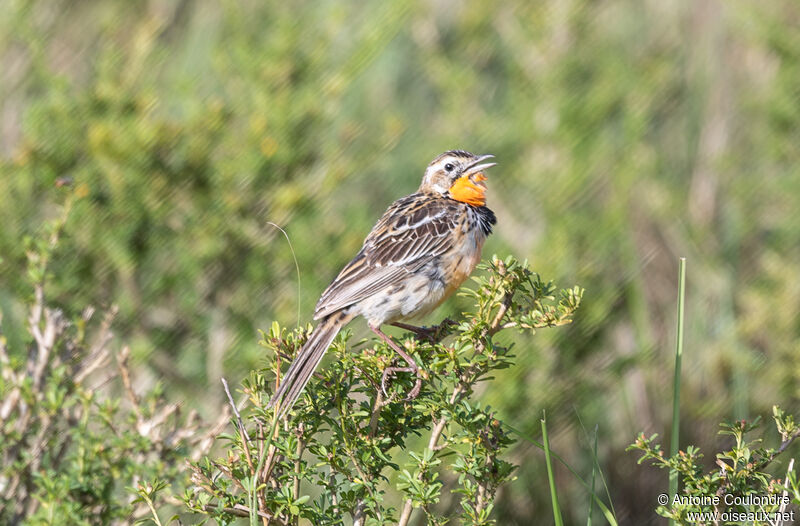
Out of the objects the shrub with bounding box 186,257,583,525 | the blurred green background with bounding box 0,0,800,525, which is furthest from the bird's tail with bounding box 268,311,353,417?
the blurred green background with bounding box 0,0,800,525

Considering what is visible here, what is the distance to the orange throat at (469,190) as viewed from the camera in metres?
4.73

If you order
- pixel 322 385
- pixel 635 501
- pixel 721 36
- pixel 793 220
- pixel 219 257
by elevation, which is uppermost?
pixel 721 36

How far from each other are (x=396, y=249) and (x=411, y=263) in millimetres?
123

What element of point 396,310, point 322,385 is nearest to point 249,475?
point 322,385

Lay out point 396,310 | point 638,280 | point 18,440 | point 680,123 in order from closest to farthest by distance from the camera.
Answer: point 18,440 → point 396,310 → point 638,280 → point 680,123

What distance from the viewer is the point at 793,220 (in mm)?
6445

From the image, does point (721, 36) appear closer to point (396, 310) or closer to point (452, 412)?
point (396, 310)

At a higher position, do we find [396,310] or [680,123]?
[680,123]

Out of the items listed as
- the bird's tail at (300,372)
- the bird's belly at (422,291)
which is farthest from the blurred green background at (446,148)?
the bird's tail at (300,372)

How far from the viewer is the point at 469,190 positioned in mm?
4746

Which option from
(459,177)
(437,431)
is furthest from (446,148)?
(437,431)

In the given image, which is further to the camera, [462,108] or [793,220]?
[462,108]

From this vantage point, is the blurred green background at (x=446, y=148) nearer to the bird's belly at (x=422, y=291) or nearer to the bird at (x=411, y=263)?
the bird at (x=411, y=263)

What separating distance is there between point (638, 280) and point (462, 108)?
1.80 metres
